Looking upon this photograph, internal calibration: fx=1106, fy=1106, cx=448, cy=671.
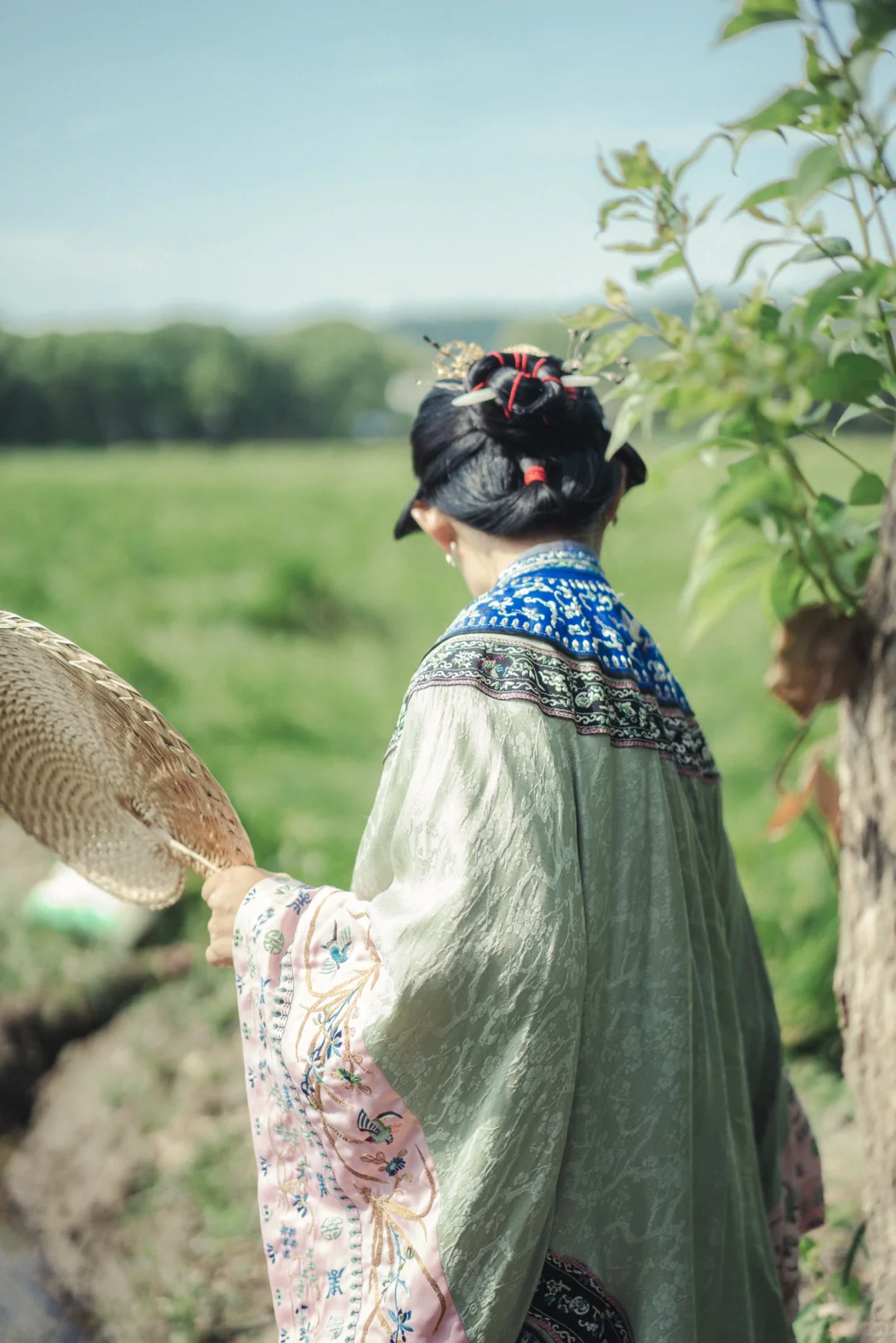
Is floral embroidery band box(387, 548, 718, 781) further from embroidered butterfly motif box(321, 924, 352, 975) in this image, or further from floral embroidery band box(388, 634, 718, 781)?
embroidered butterfly motif box(321, 924, 352, 975)

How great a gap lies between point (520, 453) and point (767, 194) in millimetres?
543

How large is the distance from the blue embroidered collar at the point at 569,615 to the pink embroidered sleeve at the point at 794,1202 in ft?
2.43

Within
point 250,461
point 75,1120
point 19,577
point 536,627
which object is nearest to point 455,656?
point 536,627

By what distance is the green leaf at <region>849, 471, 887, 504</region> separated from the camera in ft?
3.78

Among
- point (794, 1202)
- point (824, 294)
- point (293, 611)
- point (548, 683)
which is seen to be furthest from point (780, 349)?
point (293, 611)

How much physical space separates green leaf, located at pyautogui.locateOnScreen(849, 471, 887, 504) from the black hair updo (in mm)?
410

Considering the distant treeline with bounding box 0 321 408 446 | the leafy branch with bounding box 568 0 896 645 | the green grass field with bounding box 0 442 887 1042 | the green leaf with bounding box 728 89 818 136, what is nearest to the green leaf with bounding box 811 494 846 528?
the leafy branch with bounding box 568 0 896 645

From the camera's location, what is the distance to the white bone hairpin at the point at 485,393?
4.68 ft

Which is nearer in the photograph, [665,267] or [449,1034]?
[665,267]

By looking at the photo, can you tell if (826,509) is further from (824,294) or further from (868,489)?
(824,294)

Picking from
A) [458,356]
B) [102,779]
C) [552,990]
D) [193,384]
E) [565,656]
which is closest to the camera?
[552,990]

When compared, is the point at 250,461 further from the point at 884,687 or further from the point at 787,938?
the point at 884,687

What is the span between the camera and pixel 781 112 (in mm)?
955

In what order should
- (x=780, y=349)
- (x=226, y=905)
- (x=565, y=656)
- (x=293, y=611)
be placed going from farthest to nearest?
1. (x=293, y=611)
2. (x=226, y=905)
3. (x=565, y=656)
4. (x=780, y=349)
